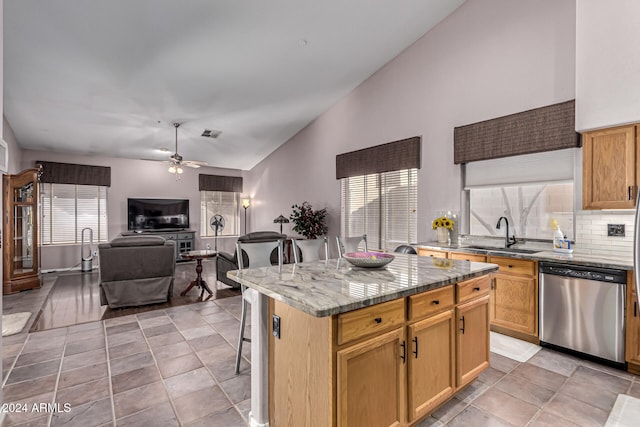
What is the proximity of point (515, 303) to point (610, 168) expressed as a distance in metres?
1.53

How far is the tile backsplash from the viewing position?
304cm

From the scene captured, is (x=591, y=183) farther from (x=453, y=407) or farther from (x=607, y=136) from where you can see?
(x=453, y=407)

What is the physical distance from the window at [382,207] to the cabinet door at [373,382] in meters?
3.31

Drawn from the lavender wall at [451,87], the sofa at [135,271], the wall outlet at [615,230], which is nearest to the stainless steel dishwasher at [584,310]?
the wall outlet at [615,230]

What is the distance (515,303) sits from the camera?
128 inches

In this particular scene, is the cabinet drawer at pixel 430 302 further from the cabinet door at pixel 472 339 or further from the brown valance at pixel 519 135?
the brown valance at pixel 519 135

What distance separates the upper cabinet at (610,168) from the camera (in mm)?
2783

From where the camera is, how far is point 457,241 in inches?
169

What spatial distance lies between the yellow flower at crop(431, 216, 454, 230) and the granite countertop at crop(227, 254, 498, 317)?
1720 mm

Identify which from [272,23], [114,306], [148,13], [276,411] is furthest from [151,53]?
[276,411]

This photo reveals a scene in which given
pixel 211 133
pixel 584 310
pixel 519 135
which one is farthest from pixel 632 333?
pixel 211 133

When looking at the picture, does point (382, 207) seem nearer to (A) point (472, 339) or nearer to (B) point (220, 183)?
(A) point (472, 339)

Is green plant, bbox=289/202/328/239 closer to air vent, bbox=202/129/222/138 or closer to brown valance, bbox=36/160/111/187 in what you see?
air vent, bbox=202/129/222/138

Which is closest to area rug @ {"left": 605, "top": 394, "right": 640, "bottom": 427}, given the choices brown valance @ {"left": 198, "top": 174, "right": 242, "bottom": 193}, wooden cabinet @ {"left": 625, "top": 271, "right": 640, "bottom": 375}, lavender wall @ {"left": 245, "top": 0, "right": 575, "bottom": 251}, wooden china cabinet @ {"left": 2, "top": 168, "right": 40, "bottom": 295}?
wooden cabinet @ {"left": 625, "top": 271, "right": 640, "bottom": 375}
